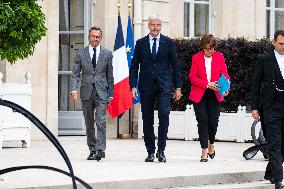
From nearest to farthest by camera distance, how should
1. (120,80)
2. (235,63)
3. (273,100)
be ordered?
1. (273,100)
2. (120,80)
3. (235,63)

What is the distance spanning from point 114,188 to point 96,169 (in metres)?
1.63

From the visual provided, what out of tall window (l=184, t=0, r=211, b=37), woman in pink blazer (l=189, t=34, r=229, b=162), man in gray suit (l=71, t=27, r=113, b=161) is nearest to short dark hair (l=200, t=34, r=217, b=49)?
woman in pink blazer (l=189, t=34, r=229, b=162)

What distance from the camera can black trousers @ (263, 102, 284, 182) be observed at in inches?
444

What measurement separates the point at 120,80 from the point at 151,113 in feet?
20.6

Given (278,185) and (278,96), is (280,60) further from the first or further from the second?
(278,185)

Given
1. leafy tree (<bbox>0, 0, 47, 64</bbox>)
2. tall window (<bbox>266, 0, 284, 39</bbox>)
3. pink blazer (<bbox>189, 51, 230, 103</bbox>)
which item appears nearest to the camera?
leafy tree (<bbox>0, 0, 47, 64</bbox>)

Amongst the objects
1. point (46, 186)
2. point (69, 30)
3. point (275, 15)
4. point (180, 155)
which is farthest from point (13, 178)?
point (275, 15)

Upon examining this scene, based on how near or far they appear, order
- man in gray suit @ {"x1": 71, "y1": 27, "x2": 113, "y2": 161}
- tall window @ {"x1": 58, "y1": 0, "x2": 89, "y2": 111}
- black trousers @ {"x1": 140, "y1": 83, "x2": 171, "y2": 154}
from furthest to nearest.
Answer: tall window @ {"x1": 58, "y1": 0, "x2": 89, "y2": 111}, man in gray suit @ {"x1": 71, "y1": 27, "x2": 113, "y2": 161}, black trousers @ {"x1": 140, "y1": 83, "x2": 171, "y2": 154}

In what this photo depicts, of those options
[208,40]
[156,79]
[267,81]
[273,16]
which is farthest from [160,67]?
[273,16]

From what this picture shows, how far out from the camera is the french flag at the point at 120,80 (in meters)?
20.2

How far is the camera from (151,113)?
14.0 meters

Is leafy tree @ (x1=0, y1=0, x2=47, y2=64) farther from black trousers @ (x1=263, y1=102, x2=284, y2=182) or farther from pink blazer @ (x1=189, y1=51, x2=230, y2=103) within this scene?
pink blazer @ (x1=189, y1=51, x2=230, y2=103)

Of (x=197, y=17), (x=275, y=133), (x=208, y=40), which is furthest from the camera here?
(x=197, y=17)

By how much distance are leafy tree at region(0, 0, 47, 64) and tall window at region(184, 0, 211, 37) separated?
11.9 meters
